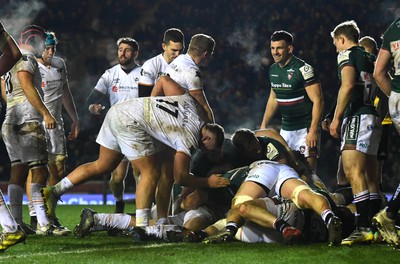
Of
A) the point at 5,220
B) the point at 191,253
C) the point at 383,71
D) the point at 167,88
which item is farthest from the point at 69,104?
the point at 383,71

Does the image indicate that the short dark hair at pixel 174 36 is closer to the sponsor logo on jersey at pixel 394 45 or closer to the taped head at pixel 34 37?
the taped head at pixel 34 37

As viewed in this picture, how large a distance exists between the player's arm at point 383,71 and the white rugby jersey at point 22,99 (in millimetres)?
3291

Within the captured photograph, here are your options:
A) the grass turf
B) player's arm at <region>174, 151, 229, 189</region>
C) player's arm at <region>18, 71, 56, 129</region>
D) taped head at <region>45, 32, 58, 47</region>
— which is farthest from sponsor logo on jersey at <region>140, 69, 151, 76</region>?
the grass turf

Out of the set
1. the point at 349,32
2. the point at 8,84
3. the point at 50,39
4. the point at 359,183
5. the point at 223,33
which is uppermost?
the point at 223,33

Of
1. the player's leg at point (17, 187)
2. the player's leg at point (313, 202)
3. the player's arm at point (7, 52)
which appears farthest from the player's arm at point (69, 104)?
the player's leg at point (313, 202)

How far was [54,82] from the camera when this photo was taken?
9234 millimetres

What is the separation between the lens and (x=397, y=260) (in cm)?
543

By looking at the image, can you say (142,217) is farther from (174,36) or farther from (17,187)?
(174,36)

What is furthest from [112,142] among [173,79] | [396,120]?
[396,120]

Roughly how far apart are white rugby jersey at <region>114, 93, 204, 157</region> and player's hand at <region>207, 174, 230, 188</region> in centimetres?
31

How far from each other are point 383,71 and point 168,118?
6.37 ft

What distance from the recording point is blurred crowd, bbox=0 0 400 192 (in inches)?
705

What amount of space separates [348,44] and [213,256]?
2.23m

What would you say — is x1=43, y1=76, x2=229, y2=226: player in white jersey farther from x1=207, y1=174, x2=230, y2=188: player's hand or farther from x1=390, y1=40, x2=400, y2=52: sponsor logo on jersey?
x1=390, y1=40, x2=400, y2=52: sponsor logo on jersey
